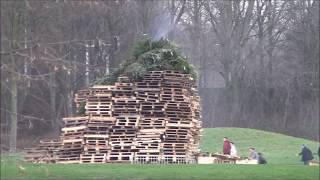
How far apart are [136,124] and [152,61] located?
321 centimetres

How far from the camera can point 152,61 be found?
28.0 metres

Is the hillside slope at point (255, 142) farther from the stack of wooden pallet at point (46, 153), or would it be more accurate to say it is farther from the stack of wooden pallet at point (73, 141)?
the stack of wooden pallet at point (46, 153)

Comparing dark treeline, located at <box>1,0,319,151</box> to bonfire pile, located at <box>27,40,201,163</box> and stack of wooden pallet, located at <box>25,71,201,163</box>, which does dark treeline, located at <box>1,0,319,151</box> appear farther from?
stack of wooden pallet, located at <box>25,71,201,163</box>

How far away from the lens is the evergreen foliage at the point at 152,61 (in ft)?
90.8

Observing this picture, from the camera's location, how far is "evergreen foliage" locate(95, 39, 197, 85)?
27688mm

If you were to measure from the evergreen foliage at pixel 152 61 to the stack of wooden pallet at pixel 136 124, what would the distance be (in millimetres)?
310

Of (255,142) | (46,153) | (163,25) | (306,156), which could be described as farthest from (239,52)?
(46,153)

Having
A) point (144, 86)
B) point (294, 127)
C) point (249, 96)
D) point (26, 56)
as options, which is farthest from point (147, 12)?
point (26, 56)

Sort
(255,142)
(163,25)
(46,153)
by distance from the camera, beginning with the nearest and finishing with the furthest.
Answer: (46,153) < (255,142) < (163,25)

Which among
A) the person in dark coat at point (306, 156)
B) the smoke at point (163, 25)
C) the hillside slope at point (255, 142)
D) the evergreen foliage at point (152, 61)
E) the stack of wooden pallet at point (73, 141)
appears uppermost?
the smoke at point (163, 25)

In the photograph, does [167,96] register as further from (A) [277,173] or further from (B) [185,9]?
(B) [185,9]

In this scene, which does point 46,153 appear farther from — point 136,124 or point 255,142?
point 255,142

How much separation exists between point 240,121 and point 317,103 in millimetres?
6974

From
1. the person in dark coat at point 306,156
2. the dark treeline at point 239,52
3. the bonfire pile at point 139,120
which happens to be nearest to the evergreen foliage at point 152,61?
the bonfire pile at point 139,120
